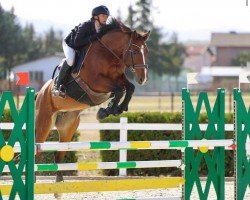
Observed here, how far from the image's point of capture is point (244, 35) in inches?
3588

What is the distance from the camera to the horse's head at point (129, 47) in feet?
23.0

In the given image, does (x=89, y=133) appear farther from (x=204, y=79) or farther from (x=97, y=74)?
(x=204, y=79)

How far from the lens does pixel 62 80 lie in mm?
7578

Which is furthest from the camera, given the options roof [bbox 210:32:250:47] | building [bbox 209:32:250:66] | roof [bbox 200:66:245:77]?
roof [bbox 210:32:250:47]

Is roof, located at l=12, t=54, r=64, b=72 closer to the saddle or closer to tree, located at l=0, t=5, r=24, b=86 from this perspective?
tree, located at l=0, t=5, r=24, b=86

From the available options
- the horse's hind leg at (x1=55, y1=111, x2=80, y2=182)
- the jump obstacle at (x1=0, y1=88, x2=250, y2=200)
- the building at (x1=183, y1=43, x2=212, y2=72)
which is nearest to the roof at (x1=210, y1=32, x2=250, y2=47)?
the building at (x1=183, y1=43, x2=212, y2=72)

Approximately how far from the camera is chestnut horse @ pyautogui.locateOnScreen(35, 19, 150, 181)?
7109mm

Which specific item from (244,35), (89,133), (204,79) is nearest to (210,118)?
(89,133)

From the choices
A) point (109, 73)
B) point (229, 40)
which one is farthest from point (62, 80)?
point (229, 40)

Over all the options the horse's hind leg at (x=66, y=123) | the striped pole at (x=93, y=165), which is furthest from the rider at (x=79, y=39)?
the striped pole at (x=93, y=165)

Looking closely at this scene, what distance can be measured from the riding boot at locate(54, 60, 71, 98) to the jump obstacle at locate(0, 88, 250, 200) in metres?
1.47

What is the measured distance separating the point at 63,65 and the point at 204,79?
72.6 m

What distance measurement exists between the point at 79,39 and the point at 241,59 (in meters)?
74.1

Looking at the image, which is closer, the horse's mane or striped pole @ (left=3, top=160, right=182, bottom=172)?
striped pole @ (left=3, top=160, right=182, bottom=172)
